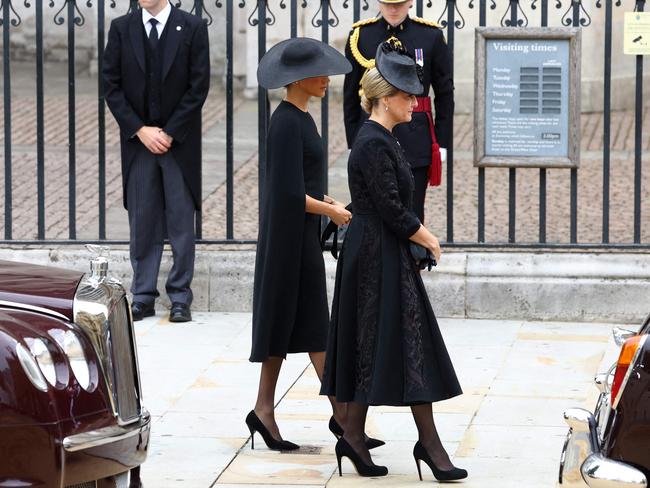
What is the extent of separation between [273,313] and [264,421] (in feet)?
1.61

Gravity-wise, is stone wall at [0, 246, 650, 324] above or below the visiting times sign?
below

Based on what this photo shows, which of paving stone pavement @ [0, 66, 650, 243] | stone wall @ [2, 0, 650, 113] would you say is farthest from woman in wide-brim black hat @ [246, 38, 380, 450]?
stone wall @ [2, 0, 650, 113]

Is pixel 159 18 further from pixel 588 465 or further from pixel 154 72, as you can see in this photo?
pixel 588 465

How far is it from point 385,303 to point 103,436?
1745 millimetres

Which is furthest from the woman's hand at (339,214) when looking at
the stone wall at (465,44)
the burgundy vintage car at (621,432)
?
the stone wall at (465,44)

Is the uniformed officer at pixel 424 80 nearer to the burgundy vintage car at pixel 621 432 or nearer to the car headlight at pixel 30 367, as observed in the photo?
the burgundy vintage car at pixel 621 432

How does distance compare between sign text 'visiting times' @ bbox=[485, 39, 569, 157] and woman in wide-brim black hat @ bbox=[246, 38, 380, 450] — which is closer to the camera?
woman in wide-brim black hat @ bbox=[246, 38, 380, 450]

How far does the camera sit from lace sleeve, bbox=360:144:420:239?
19.9 ft

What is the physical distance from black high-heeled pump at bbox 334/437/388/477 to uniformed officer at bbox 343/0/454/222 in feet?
10.2

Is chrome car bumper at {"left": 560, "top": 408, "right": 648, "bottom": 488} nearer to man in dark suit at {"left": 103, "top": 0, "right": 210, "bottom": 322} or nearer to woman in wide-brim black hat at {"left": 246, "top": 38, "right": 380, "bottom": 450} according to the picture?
woman in wide-brim black hat at {"left": 246, "top": 38, "right": 380, "bottom": 450}

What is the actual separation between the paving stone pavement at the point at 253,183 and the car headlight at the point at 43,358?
258 inches

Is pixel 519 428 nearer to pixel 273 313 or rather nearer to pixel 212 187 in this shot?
pixel 273 313

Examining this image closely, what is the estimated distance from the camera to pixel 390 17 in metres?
8.98

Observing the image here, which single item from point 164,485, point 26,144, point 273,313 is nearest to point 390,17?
point 273,313
